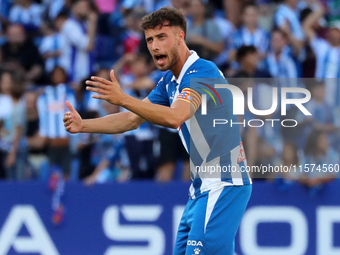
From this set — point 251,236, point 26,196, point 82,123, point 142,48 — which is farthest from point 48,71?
point 82,123

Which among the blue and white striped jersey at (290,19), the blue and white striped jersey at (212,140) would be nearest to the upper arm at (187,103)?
the blue and white striped jersey at (212,140)

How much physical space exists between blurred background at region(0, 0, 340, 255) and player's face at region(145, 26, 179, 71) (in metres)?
2.97

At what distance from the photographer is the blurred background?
7.00m

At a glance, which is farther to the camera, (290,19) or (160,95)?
(290,19)

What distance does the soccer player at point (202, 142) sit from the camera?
4.25m

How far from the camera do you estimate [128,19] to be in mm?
9383

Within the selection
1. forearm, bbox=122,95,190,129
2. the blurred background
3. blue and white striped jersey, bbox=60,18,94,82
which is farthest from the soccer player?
blue and white striped jersey, bbox=60,18,94,82

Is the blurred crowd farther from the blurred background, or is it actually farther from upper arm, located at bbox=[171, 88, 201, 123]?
A: upper arm, located at bbox=[171, 88, 201, 123]

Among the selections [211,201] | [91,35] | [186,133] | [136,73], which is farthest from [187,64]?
[91,35]

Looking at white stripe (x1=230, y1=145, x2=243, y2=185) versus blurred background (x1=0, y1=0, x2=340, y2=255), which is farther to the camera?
blurred background (x1=0, y1=0, x2=340, y2=255)

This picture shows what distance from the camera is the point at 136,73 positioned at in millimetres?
8016

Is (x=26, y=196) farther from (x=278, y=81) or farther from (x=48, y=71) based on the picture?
(x=278, y=81)

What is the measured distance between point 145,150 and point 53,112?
1495mm

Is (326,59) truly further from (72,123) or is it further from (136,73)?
(72,123)
